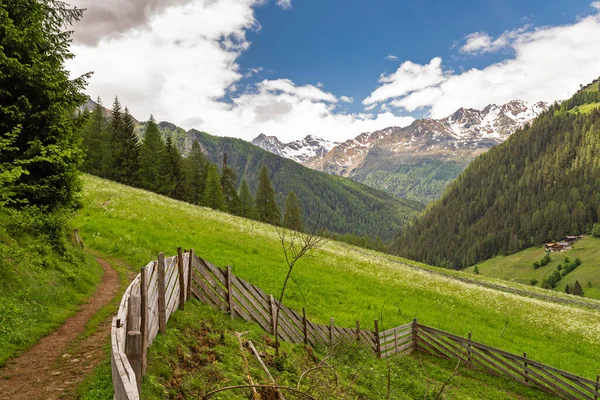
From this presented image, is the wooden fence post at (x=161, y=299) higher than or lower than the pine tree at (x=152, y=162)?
lower

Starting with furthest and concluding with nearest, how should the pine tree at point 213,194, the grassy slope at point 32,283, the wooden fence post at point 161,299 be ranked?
the pine tree at point 213,194, the grassy slope at point 32,283, the wooden fence post at point 161,299

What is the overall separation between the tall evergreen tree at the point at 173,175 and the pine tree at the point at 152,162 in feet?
3.91

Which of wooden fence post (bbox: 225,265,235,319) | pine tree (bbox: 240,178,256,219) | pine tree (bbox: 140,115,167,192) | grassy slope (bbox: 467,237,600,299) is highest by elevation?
pine tree (bbox: 140,115,167,192)

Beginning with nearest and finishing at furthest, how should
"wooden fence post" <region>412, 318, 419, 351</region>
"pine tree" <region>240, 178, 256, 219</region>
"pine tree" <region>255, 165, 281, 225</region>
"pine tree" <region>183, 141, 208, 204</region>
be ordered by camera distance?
"wooden fence post" <region>412, 318, 419, 351</region>
"pine tree" <region>183, 141, 208, 204</region>
"pine tree" <region>240, 178, 256, 219</region>
"pine tree" <region>255, 165, 281, 225</region>

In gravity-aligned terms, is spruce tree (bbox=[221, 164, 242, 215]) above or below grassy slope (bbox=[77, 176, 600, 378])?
above

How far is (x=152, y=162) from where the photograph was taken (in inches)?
2805

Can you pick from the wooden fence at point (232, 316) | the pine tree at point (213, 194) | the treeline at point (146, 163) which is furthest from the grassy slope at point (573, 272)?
the wooden fence at point (232, 316)

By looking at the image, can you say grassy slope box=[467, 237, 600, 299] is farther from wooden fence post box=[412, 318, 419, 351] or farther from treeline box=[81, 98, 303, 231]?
wooden fence post box=[412, 318, 419, 351]

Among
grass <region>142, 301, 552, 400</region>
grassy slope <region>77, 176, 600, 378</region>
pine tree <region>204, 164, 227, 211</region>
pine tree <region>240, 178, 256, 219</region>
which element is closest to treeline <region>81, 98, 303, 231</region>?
pine tree <region>204, 164, 227, 211</region>

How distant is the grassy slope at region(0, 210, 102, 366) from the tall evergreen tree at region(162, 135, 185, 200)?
188 feet

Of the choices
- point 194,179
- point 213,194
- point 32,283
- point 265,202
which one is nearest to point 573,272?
point 265,202

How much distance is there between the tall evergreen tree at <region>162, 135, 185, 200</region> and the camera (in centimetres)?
7269

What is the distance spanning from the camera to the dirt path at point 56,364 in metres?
7.82

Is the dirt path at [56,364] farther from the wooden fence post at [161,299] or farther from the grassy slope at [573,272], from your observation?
the grassy slope at [573,272]
